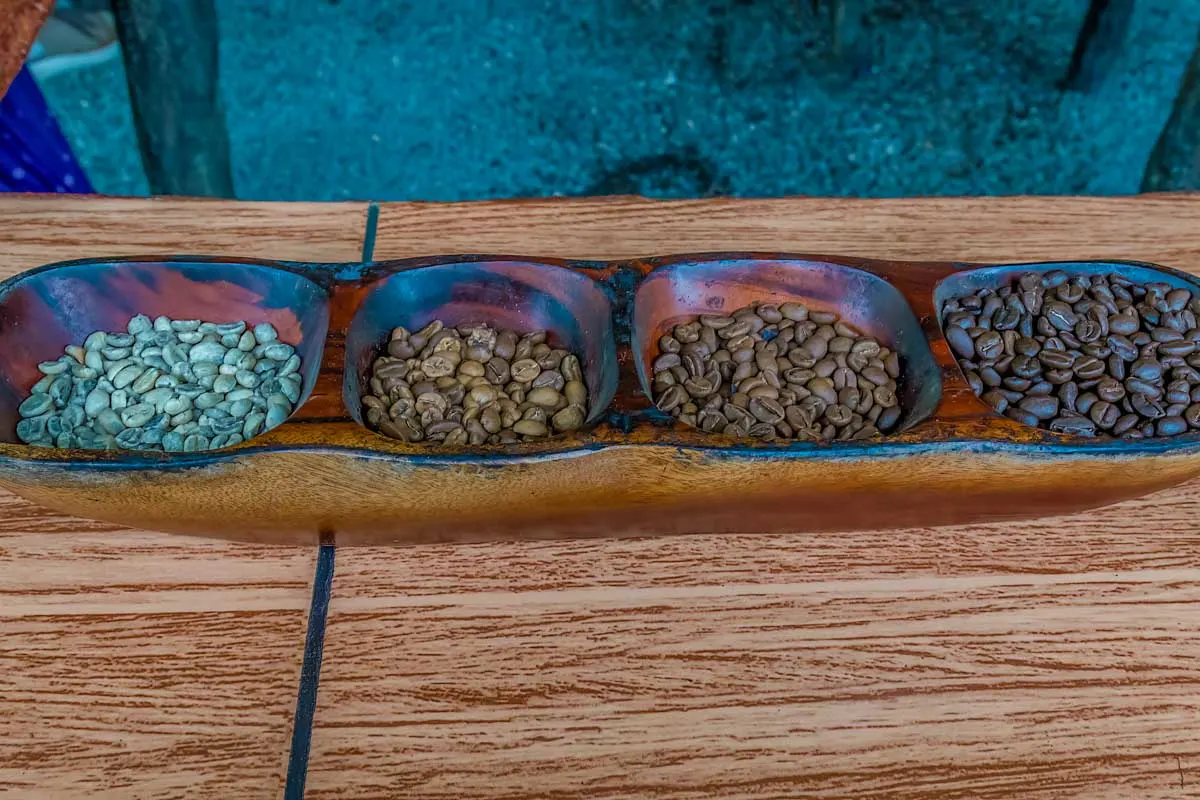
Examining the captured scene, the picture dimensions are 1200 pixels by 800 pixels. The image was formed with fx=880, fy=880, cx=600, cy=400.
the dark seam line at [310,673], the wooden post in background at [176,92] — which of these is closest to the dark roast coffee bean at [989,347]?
the dark seam line at [310,673]

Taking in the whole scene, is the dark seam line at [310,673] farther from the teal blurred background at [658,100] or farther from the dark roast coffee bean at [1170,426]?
the teal blurred background at [658,100]

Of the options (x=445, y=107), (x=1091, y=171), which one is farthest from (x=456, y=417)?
(x=1091, y=171)

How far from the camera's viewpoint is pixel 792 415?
0.95 meters

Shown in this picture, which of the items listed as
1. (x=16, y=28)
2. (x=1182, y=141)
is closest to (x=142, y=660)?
(x=16, y=28)

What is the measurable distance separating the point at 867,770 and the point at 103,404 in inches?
34.5

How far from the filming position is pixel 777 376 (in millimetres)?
1008

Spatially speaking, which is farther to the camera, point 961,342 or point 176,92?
point 176,92

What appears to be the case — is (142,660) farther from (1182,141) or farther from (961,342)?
(1182,141)

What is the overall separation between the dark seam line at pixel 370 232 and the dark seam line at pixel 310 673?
530mm

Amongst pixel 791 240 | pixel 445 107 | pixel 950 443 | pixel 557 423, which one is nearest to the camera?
pixel 950 443

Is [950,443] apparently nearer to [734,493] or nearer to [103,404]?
[734,493]

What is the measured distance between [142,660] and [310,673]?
0.56ft

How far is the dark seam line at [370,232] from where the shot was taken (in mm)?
1365

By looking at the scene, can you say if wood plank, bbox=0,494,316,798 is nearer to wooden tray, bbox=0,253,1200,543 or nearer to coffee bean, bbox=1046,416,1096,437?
wooden tray, bbox=0,253,1200,543
